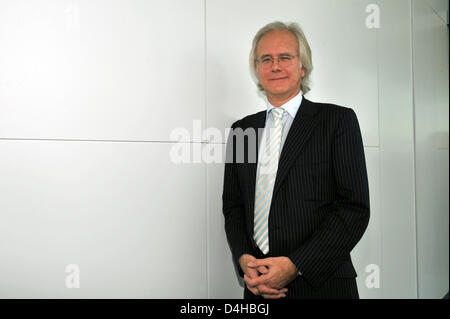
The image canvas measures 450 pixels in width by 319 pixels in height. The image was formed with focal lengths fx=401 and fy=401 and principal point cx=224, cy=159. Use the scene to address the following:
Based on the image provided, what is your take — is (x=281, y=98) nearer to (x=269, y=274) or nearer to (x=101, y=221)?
(x=269, y=274)

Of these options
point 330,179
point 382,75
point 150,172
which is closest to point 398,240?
point 382,75

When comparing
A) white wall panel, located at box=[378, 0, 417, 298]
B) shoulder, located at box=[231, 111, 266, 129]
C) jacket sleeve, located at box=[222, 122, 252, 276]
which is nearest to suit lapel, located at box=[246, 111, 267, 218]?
shoulder, located at box=[231, 111, 266, 129]

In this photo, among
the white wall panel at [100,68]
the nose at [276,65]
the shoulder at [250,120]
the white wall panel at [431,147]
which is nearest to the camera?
the white wall panel at [100,68]

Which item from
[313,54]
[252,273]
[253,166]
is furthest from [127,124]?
[313,54]

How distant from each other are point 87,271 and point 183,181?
570 mm

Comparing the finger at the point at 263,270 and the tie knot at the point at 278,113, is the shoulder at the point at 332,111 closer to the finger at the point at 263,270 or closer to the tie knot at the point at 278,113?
the tie knot at the point at 278,113

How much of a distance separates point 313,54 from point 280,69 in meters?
0.70

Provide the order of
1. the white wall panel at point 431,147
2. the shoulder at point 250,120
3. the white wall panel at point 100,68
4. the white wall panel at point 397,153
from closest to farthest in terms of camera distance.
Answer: the white wall panel at point 100,68 < the shoulder at point 250,120 < the white wall panel at point 397,153 < the white wall panel at point 431,147

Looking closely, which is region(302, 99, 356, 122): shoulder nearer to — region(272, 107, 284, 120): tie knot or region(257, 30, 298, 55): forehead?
region(272, 107, 284, 120): tie knot

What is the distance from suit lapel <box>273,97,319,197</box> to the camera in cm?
167

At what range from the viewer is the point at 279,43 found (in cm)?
182

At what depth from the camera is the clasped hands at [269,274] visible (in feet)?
5.15

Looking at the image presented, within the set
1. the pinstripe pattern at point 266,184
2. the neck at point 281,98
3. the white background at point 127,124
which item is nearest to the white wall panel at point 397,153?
the white background at point 127,124
